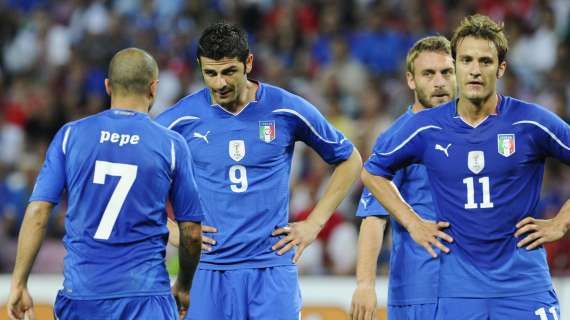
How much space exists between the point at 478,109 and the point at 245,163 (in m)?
1.59

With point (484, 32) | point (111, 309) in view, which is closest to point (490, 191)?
point (484, 32)

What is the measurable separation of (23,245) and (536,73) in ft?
32.1

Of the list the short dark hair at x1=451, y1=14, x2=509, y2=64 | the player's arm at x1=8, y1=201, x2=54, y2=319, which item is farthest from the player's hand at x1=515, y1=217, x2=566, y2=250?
the player's arm at x1=8, y1=201, x2=54, y2=319

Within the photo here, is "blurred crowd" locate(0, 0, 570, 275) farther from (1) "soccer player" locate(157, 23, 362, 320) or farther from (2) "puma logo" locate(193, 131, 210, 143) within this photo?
(2) "puma logo" locate(193, 131, 210, 143)

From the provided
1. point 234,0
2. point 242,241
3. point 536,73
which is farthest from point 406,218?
point 234,0

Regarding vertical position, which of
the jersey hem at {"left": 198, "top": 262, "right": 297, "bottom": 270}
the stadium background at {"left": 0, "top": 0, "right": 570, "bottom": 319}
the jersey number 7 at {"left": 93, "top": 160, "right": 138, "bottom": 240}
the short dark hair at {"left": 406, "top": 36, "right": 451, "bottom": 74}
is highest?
the stadium background at {"left": 0, "top": 0, "right": 570, "bottom": 319}

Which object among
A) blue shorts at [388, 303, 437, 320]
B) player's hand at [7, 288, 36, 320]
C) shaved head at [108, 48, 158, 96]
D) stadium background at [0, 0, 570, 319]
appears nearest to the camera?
player's hand at [7, 288, 36, 320]

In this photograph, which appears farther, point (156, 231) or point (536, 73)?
point (536, 73)

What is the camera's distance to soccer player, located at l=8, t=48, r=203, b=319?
577cm

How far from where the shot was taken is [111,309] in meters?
5.78

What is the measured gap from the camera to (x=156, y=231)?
233 inches

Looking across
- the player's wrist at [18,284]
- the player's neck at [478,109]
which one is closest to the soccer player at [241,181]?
the player's neck at [478,109]

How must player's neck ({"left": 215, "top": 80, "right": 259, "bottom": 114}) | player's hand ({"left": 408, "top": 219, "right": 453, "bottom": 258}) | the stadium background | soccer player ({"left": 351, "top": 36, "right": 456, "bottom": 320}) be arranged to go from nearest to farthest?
player's hand ({"left": 408, "top": 219, "right": 453, "bottom": 258}) < soccer player ({"left": 351, "top": 36, "right": 456, "bottom": 320}) < player's neck ({"left": 215, "top": 80, "right": 259, "bottom": 114}) < the stadium background

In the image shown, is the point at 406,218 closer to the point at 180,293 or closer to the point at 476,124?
the point at 476,124
